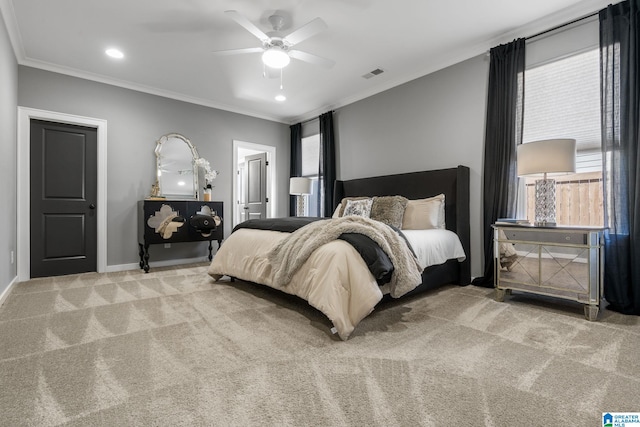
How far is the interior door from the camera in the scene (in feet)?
20.1

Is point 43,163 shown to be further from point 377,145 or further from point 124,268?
point 377,145

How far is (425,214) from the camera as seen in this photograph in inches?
138

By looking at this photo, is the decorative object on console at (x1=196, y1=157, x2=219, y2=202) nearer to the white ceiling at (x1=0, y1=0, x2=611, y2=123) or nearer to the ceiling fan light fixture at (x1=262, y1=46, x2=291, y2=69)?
the white ceiling at (x1=0, y1=0, x2=611, y2=123)

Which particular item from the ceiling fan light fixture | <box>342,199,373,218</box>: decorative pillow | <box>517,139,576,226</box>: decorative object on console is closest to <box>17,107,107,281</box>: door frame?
the ceiling fan light fixture

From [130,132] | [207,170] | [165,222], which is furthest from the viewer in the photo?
[207,170]

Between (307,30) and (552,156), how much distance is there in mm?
2312

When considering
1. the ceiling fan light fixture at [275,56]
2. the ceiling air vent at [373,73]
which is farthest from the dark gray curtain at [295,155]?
the ceiling fan light fixture at [275,56]

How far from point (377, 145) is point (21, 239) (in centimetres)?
479

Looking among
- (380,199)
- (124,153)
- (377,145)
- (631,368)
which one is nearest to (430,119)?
(377,145)

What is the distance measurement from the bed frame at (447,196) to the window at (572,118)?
2.02ft

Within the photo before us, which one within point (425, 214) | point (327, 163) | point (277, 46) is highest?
point (277, 46)

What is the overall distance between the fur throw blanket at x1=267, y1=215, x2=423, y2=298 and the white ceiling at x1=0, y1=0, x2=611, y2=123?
6.62 feet

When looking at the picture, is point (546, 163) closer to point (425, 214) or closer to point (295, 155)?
point (425, 214)
